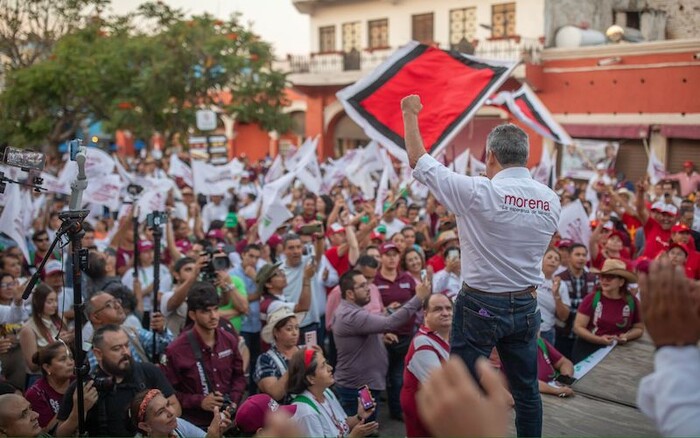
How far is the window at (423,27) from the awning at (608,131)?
23.3 ft

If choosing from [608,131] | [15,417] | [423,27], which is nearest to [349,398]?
[15,417]

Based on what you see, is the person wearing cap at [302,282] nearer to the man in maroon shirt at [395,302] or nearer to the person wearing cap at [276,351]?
the man in maroon shirt at [395,302]

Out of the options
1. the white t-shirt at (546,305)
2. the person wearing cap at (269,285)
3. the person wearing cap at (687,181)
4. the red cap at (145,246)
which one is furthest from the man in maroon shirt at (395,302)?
the person wearing cap at (687,181)

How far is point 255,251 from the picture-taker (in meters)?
7.45

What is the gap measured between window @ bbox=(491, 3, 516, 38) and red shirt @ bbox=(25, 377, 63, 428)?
19.9 m

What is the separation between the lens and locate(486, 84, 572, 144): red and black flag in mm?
9992

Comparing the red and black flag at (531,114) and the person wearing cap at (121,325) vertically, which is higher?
the red and black flag at (531,114)

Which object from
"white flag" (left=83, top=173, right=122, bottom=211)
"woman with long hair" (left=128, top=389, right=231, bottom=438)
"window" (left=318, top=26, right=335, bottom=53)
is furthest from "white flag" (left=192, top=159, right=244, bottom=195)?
"window" (left=318, top=26, right=335, bottom=53)

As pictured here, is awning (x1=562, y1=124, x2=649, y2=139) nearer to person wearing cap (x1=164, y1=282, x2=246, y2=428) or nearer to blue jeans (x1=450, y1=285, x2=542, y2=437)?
person wearing cap (x1=164, y1=282, x2=246, y2=428)

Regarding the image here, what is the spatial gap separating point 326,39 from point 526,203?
85.3ft

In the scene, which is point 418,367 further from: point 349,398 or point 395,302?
point 395,302

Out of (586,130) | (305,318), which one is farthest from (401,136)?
(586,130)

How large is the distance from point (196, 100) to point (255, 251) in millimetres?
14926

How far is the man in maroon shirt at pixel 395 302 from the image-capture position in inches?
255
